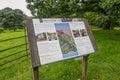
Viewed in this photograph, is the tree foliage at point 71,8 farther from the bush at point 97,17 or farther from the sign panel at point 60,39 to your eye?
the sign panel at point 60,39

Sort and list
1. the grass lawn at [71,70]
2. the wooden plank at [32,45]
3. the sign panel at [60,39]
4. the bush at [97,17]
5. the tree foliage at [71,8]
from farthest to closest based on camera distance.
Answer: the tree foliage at [71,8] < the bush at [97,17] < the grass lawn at [71,70] < the sign panel at [60,39] < the wooden plank at [32,45]

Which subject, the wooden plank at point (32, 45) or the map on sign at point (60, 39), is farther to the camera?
the map on sign at point (60, 39)

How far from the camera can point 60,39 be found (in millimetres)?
3832

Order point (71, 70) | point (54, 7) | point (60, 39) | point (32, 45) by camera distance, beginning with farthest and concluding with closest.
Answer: point (54, 7) → point (71, 70) → point (60, 39) → point (32, 45)

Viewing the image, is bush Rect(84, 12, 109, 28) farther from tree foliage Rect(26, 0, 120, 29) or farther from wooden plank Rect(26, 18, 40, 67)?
wooden plank Rect(26, 18, 40, 67)

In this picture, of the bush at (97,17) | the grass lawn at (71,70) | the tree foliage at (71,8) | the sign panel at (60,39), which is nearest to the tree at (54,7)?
the tree foliage at (71,8)

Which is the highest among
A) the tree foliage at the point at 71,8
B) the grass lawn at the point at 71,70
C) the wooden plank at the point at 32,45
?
the tree foliage at the point at 71,8

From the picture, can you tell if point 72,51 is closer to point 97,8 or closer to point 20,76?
point 20,76

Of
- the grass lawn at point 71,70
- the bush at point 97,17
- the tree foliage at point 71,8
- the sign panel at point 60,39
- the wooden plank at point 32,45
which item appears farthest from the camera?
the tree foliage at point 71,8

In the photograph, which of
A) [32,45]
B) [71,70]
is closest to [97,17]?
[71,70]

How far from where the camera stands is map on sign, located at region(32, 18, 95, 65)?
3482mm

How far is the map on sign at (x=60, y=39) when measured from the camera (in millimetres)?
3482

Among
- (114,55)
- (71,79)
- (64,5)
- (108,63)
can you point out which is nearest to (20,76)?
(71,79)

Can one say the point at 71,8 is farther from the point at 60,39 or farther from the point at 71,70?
the point at 60,39
